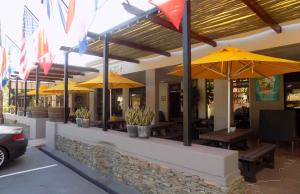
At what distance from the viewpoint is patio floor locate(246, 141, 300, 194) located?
12.9ft

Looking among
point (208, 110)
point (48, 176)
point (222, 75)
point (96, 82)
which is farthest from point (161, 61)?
point (48, 176)

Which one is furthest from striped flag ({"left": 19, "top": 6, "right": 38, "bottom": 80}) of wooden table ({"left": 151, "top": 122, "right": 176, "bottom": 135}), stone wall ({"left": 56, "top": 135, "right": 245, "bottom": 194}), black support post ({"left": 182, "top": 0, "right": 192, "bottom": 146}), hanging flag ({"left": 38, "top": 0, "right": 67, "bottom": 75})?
black support post ({"left": 182, "top": 0, "right": 192, "bottom": 146})

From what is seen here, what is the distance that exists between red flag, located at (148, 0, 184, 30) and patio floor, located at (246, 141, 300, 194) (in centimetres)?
266

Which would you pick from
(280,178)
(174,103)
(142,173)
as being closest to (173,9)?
(142,173)

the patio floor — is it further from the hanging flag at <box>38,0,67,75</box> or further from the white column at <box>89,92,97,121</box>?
the white column at <box>89,92,97,121</box>

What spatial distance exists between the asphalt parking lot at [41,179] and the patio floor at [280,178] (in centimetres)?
272

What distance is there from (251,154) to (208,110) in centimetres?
885

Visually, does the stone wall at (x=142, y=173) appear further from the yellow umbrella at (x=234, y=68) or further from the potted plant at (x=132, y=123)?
the yellow umbrella at (x=234, y=68)

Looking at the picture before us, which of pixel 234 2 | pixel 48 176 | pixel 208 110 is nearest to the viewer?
pixel 234 2

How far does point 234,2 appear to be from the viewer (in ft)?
15.5

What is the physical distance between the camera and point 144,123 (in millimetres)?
4500

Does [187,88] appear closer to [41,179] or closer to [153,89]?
[41,179]

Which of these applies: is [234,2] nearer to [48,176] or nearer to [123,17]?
[123,17]

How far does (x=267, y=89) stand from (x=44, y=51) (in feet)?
25.8
